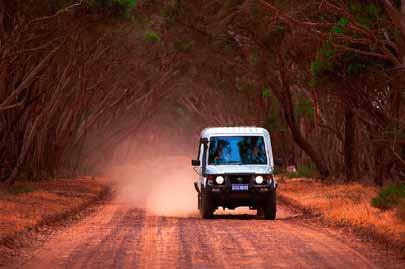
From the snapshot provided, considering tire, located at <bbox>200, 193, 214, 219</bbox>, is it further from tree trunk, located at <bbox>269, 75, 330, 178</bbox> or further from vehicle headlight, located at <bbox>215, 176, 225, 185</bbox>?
tree trunk, located at <bbox>269, 75, 330, 178</bbox>

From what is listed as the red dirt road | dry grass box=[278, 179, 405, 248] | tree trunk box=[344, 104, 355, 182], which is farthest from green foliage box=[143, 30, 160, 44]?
the red dirt road

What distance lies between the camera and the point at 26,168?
136 feet

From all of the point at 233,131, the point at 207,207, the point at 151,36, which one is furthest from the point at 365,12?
the point at 151,36

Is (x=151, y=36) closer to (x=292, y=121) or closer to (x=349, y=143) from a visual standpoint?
(x=292, y=121)

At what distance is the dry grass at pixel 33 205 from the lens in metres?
19.8

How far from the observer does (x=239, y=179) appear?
24.0 meters

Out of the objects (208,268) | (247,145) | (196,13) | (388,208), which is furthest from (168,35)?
(208,268)

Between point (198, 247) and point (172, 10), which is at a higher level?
point (172, 10)

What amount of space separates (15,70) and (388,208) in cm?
1491

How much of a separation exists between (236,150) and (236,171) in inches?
30.0

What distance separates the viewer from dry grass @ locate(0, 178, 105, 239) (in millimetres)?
19795

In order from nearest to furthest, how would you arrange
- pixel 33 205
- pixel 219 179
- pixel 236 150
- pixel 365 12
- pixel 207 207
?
pixel 207 207 < pixel 219 179 < pixel 236 150 < pixel 33 205 < pixel 365 12

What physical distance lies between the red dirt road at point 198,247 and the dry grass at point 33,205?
776 mm

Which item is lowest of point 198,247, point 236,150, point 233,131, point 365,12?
point 198,247
